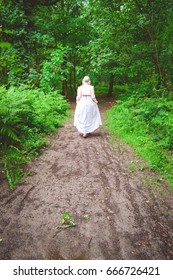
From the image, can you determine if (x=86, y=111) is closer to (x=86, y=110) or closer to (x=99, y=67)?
(x=86, y=110)

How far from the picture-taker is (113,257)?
10.5ft

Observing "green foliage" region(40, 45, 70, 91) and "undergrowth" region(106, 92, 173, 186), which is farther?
"green foliage" region(40, 45, 70, 91)

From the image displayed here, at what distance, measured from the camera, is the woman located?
26.6 ft

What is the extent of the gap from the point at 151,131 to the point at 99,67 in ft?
21.6

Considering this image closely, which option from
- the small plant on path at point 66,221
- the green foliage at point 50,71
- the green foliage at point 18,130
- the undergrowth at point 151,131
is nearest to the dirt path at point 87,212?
the small plant on path at point 66,221

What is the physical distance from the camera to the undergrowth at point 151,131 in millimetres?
6082

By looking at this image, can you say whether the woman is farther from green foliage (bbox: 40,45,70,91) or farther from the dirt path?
green foliage (bbox: 40,45,70,91)

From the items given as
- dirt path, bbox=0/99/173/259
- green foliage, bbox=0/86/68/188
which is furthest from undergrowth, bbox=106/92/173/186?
green foliage, bbox=0/86/68/188

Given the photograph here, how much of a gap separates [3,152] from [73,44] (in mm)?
13394

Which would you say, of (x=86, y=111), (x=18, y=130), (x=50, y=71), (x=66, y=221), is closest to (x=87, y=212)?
(x=66, y=221)

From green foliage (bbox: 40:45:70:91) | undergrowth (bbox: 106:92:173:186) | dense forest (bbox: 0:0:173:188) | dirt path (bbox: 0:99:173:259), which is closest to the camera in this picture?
dirt path (bbox: 0:99:173:259)

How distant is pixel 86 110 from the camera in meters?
8.14

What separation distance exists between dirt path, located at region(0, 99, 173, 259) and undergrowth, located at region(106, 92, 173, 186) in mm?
547

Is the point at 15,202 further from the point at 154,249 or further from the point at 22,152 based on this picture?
the point at 154,249
